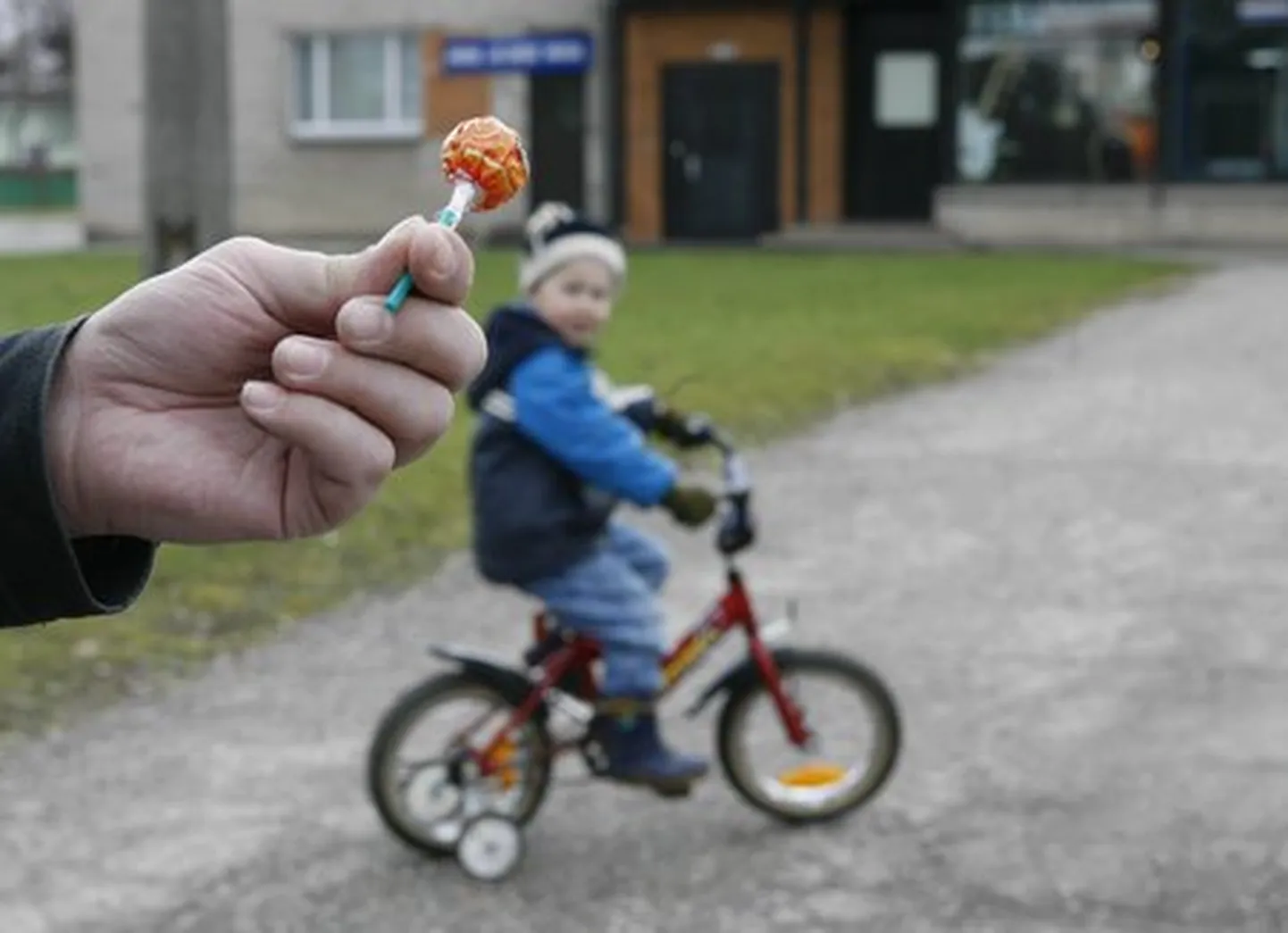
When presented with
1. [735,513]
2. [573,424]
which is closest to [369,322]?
[573,424]

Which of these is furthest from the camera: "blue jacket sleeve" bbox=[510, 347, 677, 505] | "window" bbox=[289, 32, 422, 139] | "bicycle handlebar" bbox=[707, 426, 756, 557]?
"window" bbox=[289, 32, 422, 139]

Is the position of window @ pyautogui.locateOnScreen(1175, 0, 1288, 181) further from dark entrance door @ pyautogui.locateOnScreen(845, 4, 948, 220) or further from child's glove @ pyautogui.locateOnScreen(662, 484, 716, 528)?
child's glove @ pyautogui.locateOnScreen(662, 484, 716, 528)

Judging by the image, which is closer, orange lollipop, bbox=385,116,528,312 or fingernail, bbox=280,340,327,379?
orange lollipop, bbox=385,116,528,312

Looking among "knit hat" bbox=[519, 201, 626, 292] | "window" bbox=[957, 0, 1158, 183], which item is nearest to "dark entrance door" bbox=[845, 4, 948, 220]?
"window" bbox=[957, 0, 1158, 183]

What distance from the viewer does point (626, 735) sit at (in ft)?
18.7

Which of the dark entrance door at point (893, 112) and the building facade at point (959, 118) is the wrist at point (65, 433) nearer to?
the building facade at point (959, 118)

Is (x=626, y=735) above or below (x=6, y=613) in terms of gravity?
below

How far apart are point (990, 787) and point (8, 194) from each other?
5897cm

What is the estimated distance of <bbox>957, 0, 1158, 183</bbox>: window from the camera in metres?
33.0

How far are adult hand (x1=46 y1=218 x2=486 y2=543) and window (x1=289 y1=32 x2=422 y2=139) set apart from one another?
35804 mm

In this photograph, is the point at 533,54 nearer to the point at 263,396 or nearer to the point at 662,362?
the point at 662,362

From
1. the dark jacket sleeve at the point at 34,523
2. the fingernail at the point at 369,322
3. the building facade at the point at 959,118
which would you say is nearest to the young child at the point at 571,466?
the dark jacket sleeve at the point at 34,523

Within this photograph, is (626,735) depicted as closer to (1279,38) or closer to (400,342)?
(400,342)

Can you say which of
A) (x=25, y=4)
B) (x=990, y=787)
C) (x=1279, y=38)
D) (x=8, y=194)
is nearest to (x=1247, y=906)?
(x=990, y=787)
